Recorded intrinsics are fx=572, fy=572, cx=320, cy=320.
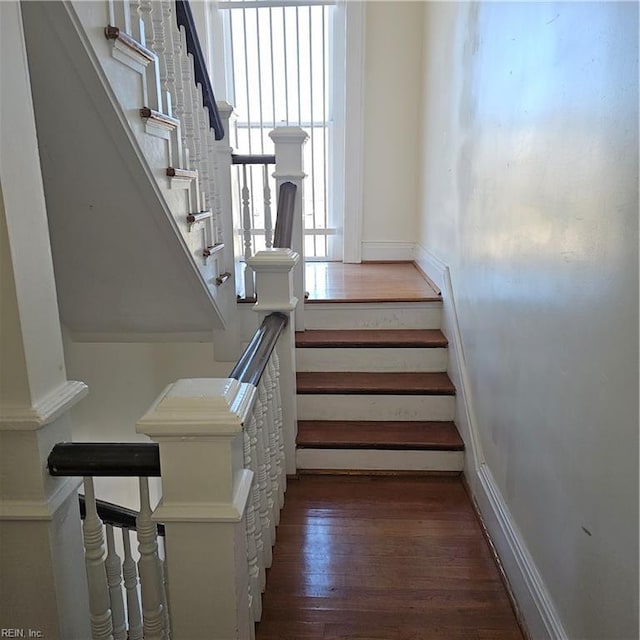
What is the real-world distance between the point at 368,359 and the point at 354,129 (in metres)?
2.30

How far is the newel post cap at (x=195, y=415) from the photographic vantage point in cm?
107

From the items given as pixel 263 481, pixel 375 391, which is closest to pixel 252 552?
pixel 263 481

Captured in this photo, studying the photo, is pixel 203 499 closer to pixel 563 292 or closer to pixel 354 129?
pixel 563 292

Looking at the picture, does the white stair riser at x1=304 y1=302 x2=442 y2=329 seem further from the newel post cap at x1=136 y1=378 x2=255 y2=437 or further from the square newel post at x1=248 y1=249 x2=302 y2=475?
the newel post cap at x1=136 y1=378 x2=255 y2=437

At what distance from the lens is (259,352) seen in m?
1.72

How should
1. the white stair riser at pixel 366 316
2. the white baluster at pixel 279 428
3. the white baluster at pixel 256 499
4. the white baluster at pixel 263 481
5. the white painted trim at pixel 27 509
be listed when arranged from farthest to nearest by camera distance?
the white stair riser at pixel 366 316
the white baluster at pixel 279 428
the white baluster at pixel 263 481
the white baluster at pixel 256 499
the white painted trim at pixel 27 509

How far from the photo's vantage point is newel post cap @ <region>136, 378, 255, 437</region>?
107 cm

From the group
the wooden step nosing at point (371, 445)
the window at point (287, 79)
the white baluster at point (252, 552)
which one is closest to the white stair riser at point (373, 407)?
the wooden step nosing at point (371, 445)

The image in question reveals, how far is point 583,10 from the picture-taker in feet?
4.37

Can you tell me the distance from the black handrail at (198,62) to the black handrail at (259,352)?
106 centimetres

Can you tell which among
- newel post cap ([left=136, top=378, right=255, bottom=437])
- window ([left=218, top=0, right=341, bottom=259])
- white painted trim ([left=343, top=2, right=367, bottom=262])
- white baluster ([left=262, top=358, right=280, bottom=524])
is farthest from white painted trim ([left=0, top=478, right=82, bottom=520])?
white painted trim ([left=343, top=2, right=367, bottom=262])

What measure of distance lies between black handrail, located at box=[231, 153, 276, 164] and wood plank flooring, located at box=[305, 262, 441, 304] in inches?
31.6

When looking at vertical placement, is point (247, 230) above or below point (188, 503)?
above

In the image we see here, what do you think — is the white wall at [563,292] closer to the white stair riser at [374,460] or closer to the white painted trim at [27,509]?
the white stair riser at [374,460]
